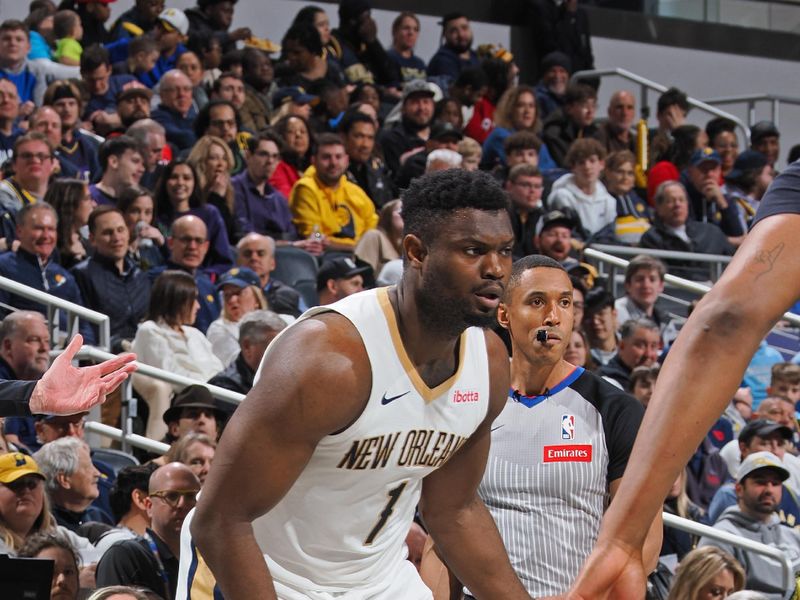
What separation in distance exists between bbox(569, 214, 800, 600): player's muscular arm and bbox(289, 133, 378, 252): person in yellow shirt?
30.0 ft

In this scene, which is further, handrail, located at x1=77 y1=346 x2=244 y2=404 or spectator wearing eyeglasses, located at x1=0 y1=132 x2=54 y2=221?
spectator wearing eyeglasses, located at x1=0 y1=132 x2=54 y2=221

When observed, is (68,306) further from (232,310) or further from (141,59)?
(141,59)

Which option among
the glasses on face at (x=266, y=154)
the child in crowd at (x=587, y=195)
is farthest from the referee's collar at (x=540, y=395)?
the child in crowd at (x=587, y=195)

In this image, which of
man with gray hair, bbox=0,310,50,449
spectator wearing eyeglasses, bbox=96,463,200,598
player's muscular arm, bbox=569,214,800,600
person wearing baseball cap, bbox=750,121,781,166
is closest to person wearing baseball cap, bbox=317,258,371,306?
man with gray hair, bbox=0,310,50,449

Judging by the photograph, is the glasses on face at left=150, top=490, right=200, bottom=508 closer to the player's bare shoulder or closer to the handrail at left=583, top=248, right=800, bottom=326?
the player's bare shoulder

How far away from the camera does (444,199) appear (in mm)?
3619

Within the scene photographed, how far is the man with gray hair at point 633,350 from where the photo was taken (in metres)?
9.43

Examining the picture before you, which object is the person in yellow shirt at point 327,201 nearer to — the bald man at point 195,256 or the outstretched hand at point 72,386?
the bald man at point 195,256

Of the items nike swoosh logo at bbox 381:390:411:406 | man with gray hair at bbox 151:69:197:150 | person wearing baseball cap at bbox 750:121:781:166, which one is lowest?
person wearing baseball cap at bbox 750:121:781:166

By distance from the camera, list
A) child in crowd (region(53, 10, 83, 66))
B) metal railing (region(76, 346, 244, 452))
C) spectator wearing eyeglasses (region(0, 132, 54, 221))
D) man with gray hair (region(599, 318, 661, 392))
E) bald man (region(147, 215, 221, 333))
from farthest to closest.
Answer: child in crowd (region(53, 10, 83, 66))
man with gray hair (region(599, 318, 661, 392))
bald man (region(147, 215, 221, 333))
spectator wearing eyeglasses (region(0, 132, 54, 221))
metal railing (region(76, 346, 244, 452))

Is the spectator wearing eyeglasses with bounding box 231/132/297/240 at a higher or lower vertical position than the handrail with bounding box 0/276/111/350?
lower

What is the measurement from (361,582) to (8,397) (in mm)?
1405

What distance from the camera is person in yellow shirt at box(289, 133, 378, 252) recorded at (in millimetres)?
11086

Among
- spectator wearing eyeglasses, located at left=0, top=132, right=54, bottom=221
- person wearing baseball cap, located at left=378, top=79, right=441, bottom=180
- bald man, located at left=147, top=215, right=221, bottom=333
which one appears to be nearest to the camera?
spectator wearing eyeglasses, located at left=0, top=132, right=54, bottom=221
